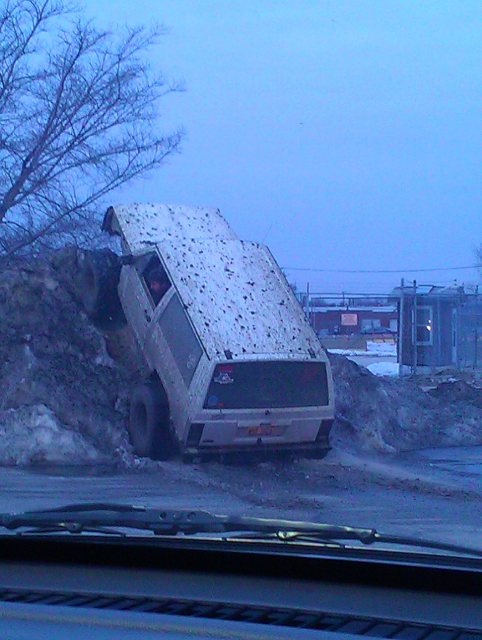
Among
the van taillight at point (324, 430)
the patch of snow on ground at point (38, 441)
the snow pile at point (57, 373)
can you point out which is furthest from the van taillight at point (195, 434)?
the van taillight at point (324, 430)

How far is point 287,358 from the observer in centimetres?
1095

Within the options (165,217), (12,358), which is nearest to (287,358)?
(165,217)

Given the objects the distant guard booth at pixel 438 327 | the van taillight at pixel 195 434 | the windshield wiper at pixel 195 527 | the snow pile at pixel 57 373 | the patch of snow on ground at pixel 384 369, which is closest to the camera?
the windshield wiper at pixel 195 527

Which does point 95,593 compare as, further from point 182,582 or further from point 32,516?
point 32,516

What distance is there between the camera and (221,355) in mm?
10586

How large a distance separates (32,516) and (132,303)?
8151 millimetres

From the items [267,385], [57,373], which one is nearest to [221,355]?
[267,385]

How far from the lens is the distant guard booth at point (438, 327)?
22.9 meters

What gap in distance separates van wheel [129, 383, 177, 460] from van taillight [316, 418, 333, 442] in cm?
184

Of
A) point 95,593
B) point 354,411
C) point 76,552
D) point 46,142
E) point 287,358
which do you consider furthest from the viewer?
point 46,142

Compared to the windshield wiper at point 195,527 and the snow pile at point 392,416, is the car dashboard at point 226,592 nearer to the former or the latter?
the windshield wiper at point 195,527

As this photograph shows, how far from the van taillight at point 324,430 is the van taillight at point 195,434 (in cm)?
164

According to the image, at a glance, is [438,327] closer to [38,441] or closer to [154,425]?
[154,425]

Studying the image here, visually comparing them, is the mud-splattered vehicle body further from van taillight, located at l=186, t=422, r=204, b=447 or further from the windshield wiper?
the windshield wiper
